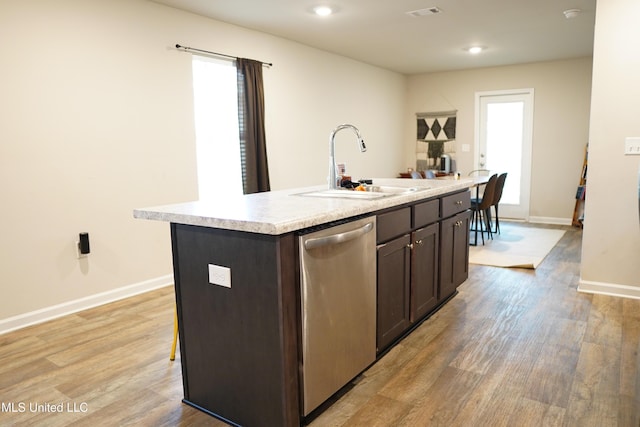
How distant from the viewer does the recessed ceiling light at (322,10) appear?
4026mm

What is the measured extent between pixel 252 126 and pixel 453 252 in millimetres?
2386

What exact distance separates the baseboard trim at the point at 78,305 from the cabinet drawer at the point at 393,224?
239 centimetres

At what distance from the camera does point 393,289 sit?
248cm

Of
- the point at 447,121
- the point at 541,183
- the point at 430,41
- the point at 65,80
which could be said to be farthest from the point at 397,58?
the point at 65,80

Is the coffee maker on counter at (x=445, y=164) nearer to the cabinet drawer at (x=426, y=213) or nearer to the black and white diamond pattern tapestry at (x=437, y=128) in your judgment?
the black and white diamond pattern tapestry at (x=437, y=128)

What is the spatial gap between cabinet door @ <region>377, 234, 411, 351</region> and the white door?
529 cm

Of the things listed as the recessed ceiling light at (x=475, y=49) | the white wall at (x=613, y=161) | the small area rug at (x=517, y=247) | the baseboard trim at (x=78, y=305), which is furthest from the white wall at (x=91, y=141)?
the white wall at (x=613, y=161)

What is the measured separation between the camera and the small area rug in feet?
15.0

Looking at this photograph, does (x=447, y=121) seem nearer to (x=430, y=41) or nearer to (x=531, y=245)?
(x=430, y=41)

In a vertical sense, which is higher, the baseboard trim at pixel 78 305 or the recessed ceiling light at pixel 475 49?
the recessed ceiling light at pixel 475 49

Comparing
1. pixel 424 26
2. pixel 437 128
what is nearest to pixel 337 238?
pixel 424 26

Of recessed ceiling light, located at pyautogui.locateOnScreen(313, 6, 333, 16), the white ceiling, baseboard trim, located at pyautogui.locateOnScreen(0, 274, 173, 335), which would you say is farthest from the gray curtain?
baseboard trim, located at pyautogui.locateOnScreen(0, 274, 173, 335)

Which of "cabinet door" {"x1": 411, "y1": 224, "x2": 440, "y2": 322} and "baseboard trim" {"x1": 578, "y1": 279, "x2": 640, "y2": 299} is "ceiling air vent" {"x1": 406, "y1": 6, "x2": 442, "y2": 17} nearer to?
"cabinet door" {"x1": 411, "y1": 224, "x2": 440, "y2": 322}

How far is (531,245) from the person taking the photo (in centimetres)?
530
